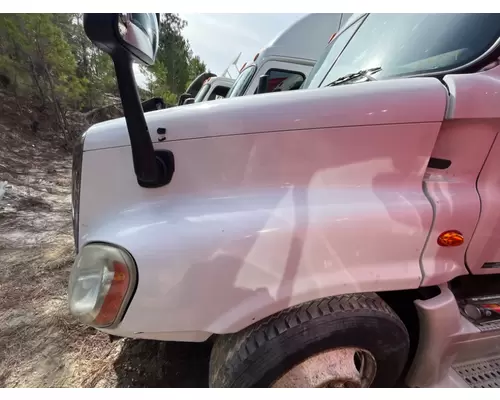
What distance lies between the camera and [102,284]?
1104 millimetres

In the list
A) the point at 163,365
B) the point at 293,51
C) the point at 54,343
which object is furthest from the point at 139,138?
the point at 293,51

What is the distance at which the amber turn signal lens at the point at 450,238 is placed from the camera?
1.26 meters

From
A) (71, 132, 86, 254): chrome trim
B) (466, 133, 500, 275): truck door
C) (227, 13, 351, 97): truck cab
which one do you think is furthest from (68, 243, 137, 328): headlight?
(227, 13, 351, 97): truck cab

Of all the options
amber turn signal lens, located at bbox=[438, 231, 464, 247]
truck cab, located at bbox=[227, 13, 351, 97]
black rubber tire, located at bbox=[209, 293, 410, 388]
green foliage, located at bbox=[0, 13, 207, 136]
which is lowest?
black rubber tire, located at bbox=[209, 293, 410, 388]

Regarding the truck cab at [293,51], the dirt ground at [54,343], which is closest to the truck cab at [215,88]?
the truck cab at [293,51]

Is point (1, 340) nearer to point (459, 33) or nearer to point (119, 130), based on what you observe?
point (119, 130)

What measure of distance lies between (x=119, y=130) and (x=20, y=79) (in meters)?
13.3

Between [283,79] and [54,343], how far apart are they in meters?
4.70

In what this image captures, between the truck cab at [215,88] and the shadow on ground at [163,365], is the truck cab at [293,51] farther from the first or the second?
the shadow on ground at [163,365]

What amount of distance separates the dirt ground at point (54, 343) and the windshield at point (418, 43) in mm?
2050

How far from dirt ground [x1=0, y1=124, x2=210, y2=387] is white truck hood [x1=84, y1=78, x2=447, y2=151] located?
148 centimetres

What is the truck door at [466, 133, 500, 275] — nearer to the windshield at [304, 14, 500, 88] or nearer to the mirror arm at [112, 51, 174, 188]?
the windshield at [304, 14, 500, 88]

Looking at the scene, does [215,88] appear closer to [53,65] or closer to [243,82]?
[243,82]

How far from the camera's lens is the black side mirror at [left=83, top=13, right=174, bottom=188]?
37.6 inches
